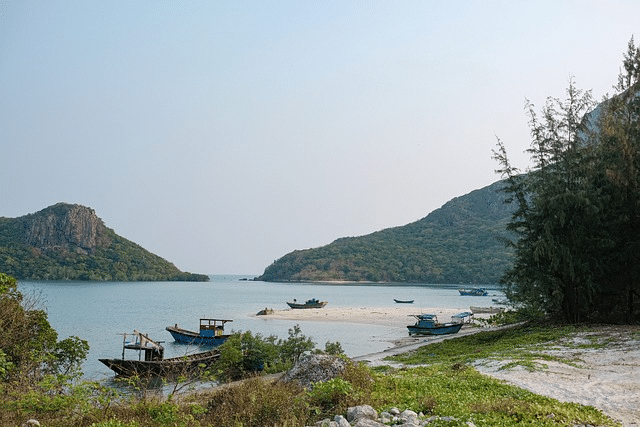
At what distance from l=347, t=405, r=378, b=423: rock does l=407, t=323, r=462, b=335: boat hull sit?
34331 millimetres

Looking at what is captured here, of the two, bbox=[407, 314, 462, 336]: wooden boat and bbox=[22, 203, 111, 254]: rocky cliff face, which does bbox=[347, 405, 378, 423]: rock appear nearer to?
bbox=[407, 314, 462, 336]: wooden boat

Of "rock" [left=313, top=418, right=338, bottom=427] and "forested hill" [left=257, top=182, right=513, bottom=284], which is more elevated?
"forested hill" [left=257, top=182, right=513, bottom=284]

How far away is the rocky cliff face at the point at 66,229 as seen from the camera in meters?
153

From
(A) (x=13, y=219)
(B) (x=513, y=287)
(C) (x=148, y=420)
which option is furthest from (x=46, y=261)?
(C) (x=148, y=420)

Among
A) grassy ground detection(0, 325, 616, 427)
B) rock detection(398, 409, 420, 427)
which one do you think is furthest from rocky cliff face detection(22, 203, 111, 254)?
rock detection(398, 409, 420, 427)

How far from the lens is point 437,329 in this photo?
41.8 metres

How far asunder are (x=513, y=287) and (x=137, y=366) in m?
20.0

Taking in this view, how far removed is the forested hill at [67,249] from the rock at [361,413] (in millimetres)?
152640

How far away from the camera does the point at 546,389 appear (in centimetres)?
1151

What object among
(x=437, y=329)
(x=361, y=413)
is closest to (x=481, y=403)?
(x=361, y=413)

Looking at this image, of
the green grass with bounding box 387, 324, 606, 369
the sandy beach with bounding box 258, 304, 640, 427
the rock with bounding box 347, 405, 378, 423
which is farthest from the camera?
the green grass with bounding box 387, 324, 606, 369

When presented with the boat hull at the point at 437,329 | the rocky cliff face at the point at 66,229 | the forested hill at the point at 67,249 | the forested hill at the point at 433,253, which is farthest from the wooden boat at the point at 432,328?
the rocky cliff face at the point at 66,229

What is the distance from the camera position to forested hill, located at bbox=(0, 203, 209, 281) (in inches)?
5812

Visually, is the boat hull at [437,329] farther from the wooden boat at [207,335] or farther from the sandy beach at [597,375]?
the sandy beach at [597,375]
